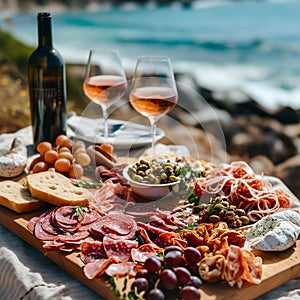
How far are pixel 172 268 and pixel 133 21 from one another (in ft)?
50.4

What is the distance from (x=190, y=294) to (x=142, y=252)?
0.24 m

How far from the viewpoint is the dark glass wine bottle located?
7.08 feet

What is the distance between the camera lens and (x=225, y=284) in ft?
4.31

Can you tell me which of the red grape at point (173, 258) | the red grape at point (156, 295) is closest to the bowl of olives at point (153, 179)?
the red grape at point (173, 258)

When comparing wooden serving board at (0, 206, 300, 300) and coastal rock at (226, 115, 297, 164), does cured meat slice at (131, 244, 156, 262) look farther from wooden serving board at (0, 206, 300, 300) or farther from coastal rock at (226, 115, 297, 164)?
coastal rock at (226, 115, 297, 164)

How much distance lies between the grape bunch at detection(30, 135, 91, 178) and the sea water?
8.69 meters

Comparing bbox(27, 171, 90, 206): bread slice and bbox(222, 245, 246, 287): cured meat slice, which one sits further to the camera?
bbox(27, 171, 90, 206): bread slice

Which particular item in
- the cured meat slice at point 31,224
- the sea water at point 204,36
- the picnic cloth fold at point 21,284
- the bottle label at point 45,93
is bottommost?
the sea water at point 204,36

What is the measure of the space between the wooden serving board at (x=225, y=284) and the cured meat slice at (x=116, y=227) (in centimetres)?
11

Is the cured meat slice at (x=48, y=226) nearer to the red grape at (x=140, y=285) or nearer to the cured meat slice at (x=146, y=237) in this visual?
the cured meat slice at (x=146, y=237)

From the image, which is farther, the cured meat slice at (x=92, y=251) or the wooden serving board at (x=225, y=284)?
the cured meat slice at (x=92, y=251)

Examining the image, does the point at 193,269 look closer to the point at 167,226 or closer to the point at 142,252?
the point at 142,252

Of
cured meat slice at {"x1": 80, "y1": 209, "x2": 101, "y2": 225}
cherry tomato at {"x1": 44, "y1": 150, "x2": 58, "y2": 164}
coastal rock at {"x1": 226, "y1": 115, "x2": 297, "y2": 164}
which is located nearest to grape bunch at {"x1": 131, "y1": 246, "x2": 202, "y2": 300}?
cured meat slice at {"x1": 80, "y1": 209, "x2": 101, "y2": 225}

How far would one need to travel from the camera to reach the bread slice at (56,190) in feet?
5.65
